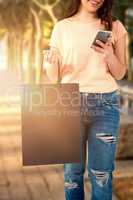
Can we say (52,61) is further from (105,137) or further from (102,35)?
(105,137)

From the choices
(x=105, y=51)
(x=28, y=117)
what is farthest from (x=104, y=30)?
(x=28, y=117)

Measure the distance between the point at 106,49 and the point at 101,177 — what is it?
0.77 meters

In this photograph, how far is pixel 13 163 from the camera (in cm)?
591

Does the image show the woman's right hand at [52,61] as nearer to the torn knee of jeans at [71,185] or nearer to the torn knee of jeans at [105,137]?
the torn knee of jeans at [105,137]

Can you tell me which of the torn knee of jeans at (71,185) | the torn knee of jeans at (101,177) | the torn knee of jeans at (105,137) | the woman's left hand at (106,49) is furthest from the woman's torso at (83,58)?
the torn knee of jeans at (71,185)

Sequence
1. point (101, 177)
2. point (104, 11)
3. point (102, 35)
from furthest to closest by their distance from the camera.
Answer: point (101, 177)
point (104, 11)
point (102, 35)

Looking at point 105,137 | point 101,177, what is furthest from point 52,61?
point 101,177

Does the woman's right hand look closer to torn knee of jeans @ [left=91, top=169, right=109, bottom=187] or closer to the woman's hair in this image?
the woman's hair

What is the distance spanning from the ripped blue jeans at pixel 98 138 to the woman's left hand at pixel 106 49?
213mm

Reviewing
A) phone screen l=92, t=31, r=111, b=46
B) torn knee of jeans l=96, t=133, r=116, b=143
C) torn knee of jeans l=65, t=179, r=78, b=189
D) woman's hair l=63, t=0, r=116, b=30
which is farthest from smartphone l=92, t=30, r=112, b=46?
torn knee of jeans l=65, t=179, r=78, b=189

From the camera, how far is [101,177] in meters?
3.10

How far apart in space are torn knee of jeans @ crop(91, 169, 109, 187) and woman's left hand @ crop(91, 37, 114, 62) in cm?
67

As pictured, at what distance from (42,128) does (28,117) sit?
10cm

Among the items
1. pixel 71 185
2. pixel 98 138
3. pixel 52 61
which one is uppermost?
pixel 52 61
